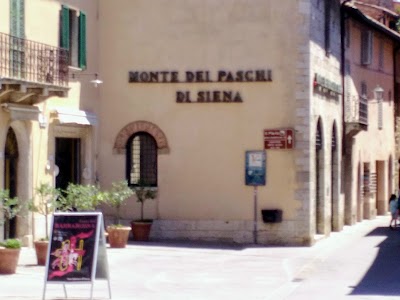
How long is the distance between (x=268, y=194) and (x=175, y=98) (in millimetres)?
3395

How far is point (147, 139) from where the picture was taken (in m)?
29.3

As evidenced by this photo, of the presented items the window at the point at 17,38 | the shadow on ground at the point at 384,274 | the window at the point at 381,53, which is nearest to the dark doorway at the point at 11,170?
the window at the point at 17,38

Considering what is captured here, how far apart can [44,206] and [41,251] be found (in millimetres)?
2844

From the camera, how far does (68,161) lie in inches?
1100

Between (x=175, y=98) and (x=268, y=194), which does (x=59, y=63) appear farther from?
(x=268, y=194)

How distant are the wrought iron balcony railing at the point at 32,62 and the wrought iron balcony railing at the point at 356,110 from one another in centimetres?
1325

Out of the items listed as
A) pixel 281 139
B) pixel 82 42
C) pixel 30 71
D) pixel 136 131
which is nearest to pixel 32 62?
pixel 30 71

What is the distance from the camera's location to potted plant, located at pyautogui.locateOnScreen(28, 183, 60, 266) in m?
21.5

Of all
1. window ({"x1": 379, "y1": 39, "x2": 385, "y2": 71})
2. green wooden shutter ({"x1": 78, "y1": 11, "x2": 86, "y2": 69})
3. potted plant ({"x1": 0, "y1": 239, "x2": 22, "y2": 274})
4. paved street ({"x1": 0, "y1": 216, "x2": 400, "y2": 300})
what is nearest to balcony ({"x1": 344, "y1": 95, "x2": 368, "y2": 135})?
window ({"x1": 379, "y1": 39, "x2": 385, "y2": 71})

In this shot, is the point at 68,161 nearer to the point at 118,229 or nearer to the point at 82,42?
the point at 82,42

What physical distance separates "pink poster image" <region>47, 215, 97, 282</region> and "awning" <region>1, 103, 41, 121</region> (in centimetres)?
689

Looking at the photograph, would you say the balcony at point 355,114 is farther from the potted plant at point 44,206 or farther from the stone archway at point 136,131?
the potted plant at point 44,206

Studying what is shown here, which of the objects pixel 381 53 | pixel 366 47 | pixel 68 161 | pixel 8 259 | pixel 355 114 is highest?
pixel 381 53

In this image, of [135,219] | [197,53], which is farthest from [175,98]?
[135,219]
